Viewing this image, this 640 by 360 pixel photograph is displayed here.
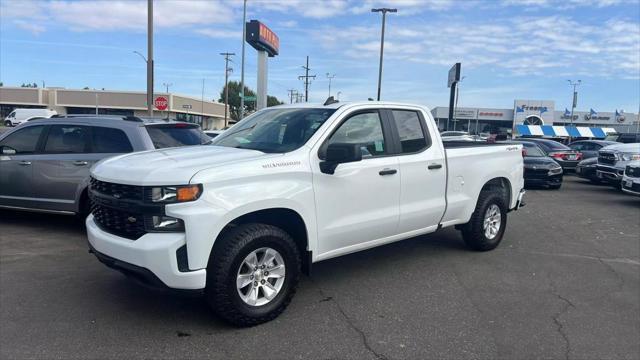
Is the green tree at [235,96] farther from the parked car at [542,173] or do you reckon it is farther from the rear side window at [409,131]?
the rear side window at [409,131]

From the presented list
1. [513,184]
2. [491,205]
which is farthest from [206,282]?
[513,184]

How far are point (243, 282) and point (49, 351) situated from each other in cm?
148

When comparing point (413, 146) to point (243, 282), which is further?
point (413, 146)

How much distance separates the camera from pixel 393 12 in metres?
36.0

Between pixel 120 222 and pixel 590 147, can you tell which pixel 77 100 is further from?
pixel 120 222

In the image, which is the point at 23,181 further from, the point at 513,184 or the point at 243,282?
the point at 513,184

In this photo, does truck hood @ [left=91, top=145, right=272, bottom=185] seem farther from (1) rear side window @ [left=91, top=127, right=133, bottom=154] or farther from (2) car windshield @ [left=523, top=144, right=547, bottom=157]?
(2) car windshield @ [left=523, top=144, right=547, bottom=157]

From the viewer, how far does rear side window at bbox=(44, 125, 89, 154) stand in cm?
700

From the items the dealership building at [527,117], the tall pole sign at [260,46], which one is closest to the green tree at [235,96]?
the dealership building at [527,117]

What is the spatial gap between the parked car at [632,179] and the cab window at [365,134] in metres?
8.64

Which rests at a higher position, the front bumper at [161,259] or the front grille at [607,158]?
the front grille at [607,158]

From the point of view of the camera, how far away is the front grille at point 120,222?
3.75 metres

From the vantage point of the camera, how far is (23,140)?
7316mm

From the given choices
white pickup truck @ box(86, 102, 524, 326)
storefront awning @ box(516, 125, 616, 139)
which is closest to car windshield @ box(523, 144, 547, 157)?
white pickup truck @ box(86, 102, 524, 326)
